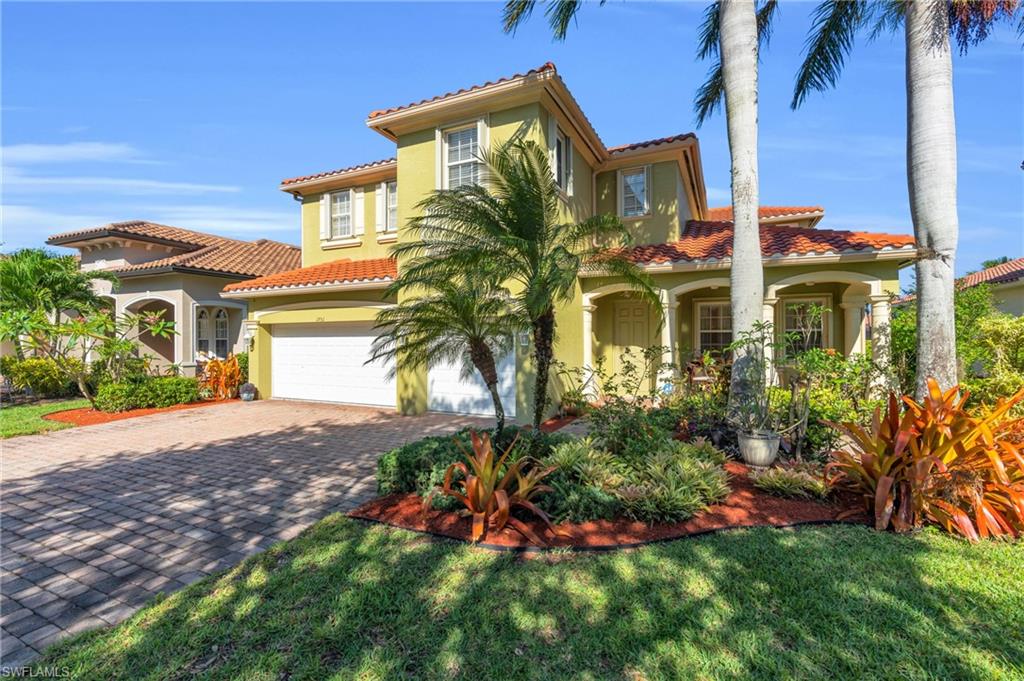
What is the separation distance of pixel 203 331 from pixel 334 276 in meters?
8.09

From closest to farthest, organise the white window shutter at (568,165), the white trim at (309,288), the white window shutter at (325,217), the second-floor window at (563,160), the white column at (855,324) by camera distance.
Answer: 1. the second-floor window at (563,160)
2. the white window shutter at (568,165)
3. the white trim at (309,288)
4. the white column at (855,324)
5. the white window shutter at (325,217)

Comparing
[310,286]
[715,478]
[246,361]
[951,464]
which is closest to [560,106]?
[310,286]

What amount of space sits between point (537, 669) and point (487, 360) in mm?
4145

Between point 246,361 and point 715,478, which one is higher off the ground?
point 246,361

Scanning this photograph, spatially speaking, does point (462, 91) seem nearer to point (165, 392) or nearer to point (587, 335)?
point (587, 335)

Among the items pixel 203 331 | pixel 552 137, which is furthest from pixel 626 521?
pixel 203 331

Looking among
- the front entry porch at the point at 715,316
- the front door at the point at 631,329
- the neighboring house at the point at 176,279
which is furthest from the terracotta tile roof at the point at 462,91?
the neighboring house at the point at 176,279

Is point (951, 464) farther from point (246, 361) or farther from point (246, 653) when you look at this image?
point (246, 361)

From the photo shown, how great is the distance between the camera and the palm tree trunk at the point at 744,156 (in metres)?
7.33

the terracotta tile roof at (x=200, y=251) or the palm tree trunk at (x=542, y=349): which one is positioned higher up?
the terracotta tile roof at (x=200, y=251)

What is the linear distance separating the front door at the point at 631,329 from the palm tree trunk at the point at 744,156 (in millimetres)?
5862

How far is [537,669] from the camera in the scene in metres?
2.82

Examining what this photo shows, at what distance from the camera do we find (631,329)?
13.6 metres

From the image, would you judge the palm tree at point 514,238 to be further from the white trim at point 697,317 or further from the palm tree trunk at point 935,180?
the white trim at point 697,317
